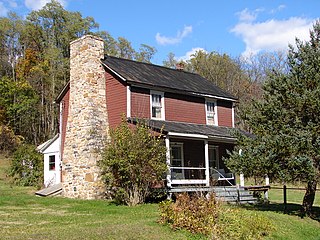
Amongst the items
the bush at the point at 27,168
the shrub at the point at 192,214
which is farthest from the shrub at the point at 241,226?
the bush at the point at 27,168

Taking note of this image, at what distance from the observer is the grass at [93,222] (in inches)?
416

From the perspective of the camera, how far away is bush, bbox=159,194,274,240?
11.2 m

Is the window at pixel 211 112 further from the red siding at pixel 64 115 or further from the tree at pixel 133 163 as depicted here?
the red siding at pixel 64 115

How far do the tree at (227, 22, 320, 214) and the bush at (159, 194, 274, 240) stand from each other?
9.51 ft

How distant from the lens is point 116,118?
816 inches

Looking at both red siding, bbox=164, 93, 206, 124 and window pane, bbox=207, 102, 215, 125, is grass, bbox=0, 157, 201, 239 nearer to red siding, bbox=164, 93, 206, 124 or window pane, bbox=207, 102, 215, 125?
red siding, bbox=164, 93, 206, 124

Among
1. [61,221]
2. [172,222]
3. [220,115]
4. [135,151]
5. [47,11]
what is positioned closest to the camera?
[172,222]

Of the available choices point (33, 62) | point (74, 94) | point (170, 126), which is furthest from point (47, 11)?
point (170, 126)

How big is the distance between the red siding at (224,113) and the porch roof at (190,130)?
141 cm

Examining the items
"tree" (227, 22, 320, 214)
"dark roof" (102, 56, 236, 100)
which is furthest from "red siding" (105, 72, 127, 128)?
"tree" (227, 22, 320, 214)

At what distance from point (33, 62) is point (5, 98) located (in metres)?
5.75

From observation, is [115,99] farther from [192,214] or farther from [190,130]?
[192,214]

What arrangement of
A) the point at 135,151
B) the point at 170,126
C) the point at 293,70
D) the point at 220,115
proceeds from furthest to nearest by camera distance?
the point at 220,115
the point at 170,126
the point at 135,151
the point at 293,70

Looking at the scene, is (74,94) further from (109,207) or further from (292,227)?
(292,227)
